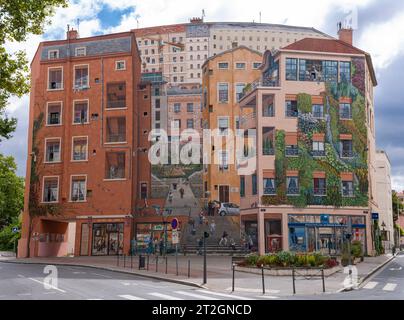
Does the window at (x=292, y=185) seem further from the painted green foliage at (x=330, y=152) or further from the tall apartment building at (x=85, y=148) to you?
the tall apartment building at (x=85, y=148)

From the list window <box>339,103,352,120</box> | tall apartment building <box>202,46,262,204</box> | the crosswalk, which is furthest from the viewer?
tall apartment building <box>202,46,262,204</box>

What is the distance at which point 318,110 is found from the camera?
48219mm

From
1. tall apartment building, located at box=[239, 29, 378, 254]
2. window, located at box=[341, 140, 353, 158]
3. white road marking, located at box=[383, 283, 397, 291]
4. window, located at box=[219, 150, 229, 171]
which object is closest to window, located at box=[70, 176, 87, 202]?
tall apartment building, located at box=[239, 29, 378, 254]

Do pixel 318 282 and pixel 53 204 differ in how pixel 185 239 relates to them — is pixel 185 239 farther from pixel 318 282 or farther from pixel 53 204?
pixel 318 282

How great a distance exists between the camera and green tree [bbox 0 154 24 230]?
211 feet

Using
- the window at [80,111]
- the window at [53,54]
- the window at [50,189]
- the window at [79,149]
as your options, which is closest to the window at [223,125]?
the window at [80,111]

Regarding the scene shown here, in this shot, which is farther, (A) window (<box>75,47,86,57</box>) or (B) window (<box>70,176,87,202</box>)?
(A) window (<box>75,47,86,57</box>)

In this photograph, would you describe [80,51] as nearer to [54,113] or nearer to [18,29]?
[54,113]

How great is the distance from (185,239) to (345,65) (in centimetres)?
2179

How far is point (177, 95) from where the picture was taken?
8538 cm

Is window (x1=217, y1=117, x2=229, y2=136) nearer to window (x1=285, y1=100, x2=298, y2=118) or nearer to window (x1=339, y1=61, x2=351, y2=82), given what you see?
window (x1=285, y1=100, x2=298, y2=118)

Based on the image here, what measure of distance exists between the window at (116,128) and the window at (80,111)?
2396mm

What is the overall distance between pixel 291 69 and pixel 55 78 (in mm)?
23202

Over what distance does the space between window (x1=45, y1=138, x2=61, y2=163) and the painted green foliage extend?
20656 mm
